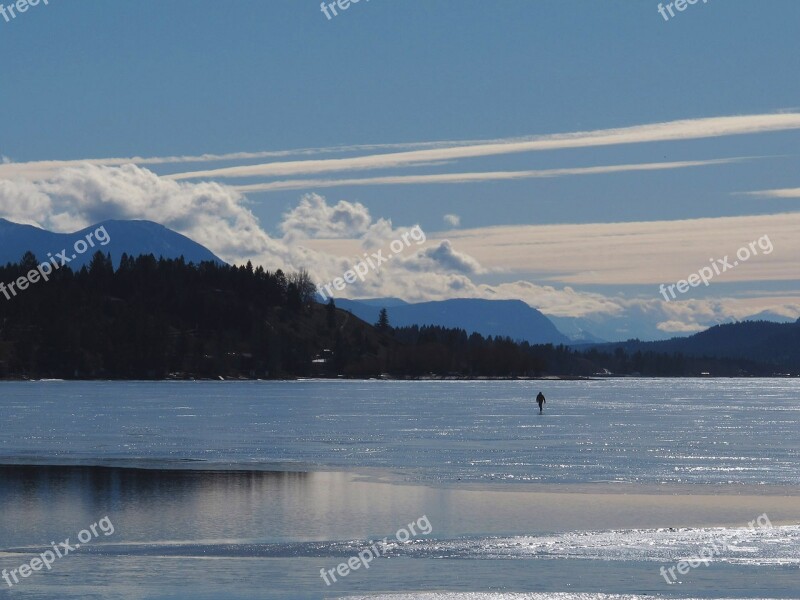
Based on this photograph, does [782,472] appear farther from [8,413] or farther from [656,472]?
[8,413]

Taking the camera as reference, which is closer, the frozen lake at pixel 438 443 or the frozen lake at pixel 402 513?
the frozen lake at pixel 402 513

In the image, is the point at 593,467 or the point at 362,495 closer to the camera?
the point at 362,495

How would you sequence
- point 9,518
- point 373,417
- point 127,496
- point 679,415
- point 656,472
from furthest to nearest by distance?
1. point 679,415
2. point 373,417
3. point 656,472
4. point 127,496
5. point 9,518

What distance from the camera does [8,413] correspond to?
11212 cm

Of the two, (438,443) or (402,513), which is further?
(438,443)

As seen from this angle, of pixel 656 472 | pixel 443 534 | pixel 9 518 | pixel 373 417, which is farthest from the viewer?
pixel 373 417

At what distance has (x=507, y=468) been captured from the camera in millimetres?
54906

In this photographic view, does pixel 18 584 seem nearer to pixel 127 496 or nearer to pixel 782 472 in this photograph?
pixel 127 496

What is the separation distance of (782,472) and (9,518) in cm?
3214

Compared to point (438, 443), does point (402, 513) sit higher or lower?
lower

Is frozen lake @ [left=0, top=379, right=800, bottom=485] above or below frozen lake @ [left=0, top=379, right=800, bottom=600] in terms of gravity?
above

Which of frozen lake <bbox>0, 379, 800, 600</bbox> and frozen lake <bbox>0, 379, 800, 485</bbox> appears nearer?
frozen lake <bbox>0, 379, 800, 600</bbox>

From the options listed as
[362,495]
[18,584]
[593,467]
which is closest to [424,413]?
[593,467]

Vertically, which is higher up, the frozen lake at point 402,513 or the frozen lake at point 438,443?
the frozen lake at point 438,443
